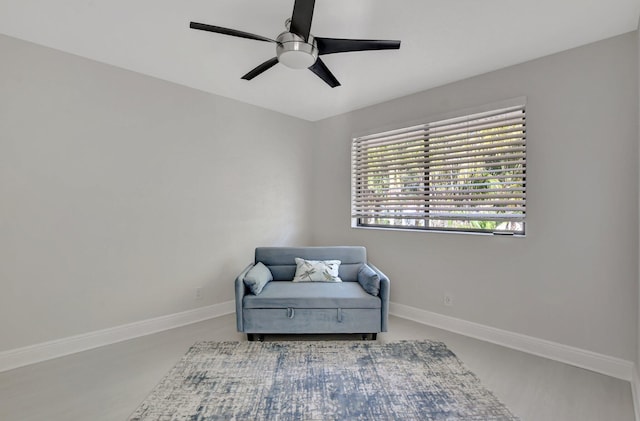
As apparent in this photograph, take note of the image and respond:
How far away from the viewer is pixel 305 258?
3477 millimetres

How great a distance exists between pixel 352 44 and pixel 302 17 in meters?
0.37

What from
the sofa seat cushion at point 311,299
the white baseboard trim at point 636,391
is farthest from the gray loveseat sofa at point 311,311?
the white baseboard trim at point 636,391

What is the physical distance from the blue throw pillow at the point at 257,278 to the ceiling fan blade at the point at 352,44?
196cm

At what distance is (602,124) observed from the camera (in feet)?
7.72

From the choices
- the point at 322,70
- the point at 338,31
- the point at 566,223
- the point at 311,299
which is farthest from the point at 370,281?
the point at 338,31

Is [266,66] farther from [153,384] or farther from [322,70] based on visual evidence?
[153,384]

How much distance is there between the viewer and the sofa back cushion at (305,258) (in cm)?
341

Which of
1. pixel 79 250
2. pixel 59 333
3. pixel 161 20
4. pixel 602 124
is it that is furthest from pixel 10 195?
pixel 602 124

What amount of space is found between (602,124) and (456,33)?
1.31 metres

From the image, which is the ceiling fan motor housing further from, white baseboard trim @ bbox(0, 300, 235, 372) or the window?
white baseboard trim @ bbox(0, 300, 235, 372)

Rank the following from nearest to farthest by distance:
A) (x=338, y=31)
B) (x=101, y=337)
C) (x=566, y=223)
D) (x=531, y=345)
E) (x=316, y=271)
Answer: (x=338, y=31), (x=566, y=223), (x=531, y=345), (x=101, y=337), (x=316, y=271)

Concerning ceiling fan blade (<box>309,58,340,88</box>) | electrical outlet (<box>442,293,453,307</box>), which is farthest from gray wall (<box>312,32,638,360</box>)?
ceiling fan blade (<box>309,58,340,88</box>)

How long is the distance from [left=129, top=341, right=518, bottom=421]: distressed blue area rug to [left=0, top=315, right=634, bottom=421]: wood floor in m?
0.16

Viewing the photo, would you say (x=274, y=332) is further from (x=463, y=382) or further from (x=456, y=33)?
(x=456, y=33)
